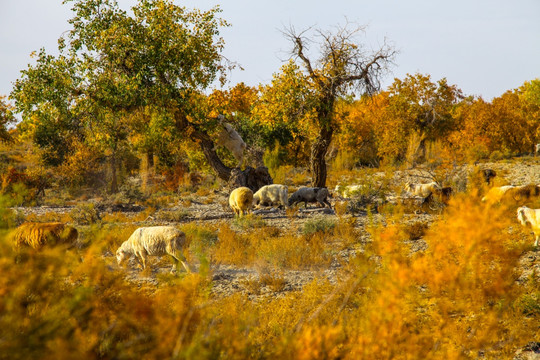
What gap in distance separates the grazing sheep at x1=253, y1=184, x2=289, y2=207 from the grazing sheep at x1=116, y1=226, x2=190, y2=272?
712 cm

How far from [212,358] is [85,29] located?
13.5 meters

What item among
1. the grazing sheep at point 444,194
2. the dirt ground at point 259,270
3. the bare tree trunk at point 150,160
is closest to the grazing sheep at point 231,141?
the dirt ground at point 259,270

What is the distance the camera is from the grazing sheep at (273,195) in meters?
14.9

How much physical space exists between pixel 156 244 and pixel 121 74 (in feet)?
24.2

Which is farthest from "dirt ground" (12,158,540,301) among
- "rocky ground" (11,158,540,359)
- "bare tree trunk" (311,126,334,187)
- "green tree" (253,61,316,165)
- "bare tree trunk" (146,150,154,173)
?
"bare tree trunk" (146,150,154,173)

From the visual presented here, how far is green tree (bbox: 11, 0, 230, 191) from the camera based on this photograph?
1246 cm

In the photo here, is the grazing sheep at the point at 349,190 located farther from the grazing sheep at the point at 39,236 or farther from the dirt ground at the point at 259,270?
the grazing sheep at the point at 39,236

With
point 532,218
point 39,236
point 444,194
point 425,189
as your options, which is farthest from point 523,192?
point 39,236

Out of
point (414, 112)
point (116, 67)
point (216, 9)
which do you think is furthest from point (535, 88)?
point (116, 67)

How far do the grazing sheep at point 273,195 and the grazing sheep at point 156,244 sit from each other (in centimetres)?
712

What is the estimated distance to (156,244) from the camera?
7.89m

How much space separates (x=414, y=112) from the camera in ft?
116

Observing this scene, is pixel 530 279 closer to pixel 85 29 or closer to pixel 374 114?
pixel 85 29

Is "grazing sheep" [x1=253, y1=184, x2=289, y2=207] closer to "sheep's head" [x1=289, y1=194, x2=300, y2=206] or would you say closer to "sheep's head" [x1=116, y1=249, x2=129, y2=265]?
"sheep's head" [x1=289, y1=194, x2=300, y2=206]
